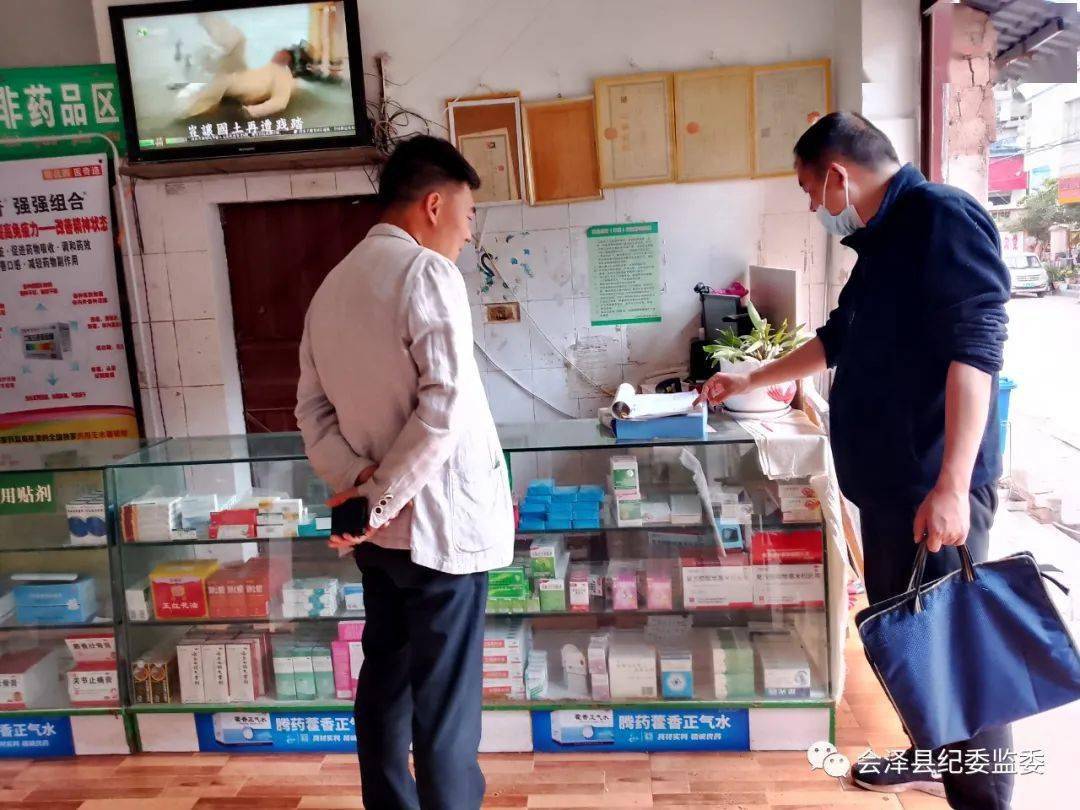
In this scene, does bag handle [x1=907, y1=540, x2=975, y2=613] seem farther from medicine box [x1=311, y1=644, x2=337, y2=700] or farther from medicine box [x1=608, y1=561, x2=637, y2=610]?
medicine box [x1=311, y1=644, x2=337, y2=700]

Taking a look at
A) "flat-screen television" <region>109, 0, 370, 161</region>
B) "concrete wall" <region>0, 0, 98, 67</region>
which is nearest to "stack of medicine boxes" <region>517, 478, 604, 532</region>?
"flat-screen television" <region>109, 0, 370, 161</region>

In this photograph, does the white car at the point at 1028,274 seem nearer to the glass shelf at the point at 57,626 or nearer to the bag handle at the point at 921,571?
the bag handle at the point at 921,571

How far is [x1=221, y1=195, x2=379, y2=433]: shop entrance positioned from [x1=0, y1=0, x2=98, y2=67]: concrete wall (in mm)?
1031

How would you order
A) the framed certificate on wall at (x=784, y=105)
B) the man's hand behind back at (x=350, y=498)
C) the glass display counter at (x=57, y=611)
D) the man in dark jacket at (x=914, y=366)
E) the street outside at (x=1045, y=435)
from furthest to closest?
1. the framed certificate on wall at (x=784, y=105)
2. the street outside at (x=1045, y=435)
3. the glass display counter at (x=57, y=611)
4. the man's hand behind back at (x=350, y=498)
5. the man in dark jacket at (x=914, y=366)

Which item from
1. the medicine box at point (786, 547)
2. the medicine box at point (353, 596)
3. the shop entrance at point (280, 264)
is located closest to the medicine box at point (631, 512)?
the medicine box at point (786, 547)

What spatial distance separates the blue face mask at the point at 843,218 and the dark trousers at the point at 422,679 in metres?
1.15

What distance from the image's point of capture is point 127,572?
2.72 m

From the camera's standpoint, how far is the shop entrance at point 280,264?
4.00 metres

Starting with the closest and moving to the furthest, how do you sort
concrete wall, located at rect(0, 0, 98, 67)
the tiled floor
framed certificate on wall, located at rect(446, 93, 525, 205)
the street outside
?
the tiled floor < the street outside < framed certificate on wall, located at rect(446, 93, 525, 205) < concrete wall, located at rect(0, 0, 98, 67)

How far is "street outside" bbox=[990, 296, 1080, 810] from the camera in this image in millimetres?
2920

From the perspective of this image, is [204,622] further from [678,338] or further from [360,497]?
[678,338]

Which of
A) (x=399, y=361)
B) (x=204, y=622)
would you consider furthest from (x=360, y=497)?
(x=204, y=622)

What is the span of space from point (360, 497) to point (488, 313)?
2.28 m

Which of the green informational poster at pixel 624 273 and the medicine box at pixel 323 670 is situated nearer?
the medicine box at pixel 323 670
